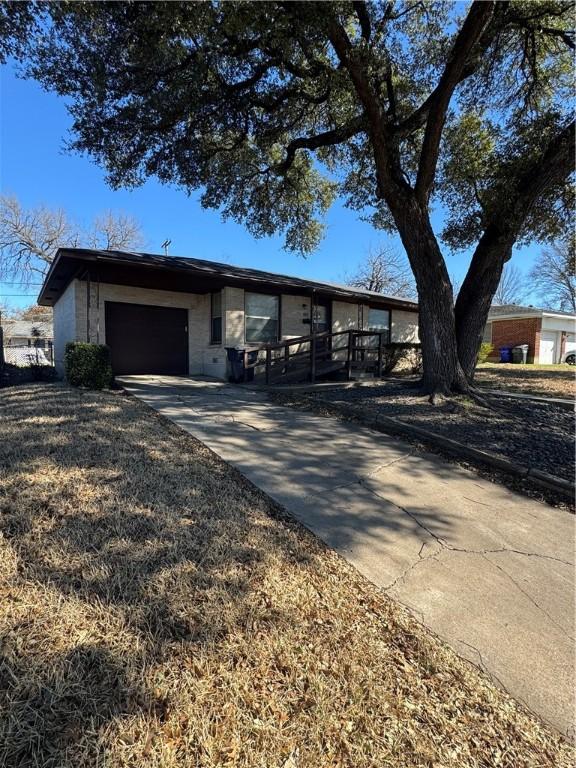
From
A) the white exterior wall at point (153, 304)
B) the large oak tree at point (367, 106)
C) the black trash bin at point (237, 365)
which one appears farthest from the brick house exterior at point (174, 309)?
the large oak tree at point (367, 106)

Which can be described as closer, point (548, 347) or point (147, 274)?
point (147, 274)

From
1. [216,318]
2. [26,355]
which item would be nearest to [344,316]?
[216,318]

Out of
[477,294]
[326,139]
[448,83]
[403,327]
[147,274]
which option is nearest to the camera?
[448,83]

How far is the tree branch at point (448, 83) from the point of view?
19.6 ft

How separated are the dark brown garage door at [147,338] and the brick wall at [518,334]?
66.4ft

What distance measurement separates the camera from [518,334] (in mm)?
24859

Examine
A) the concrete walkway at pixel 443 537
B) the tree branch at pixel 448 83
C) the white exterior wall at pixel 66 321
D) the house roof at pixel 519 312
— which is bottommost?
the concrete walkway at pixel 443 537

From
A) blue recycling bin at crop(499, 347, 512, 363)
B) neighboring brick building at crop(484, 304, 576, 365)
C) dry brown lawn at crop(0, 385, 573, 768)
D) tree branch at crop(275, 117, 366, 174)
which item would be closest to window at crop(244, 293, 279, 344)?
tree branch at crop(275, 117, 366, 174)

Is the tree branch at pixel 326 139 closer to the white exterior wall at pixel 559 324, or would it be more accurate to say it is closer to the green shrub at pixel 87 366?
the green shrub at pixel 87 366

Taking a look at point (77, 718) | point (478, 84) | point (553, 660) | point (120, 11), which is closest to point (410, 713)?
point (553, 660)

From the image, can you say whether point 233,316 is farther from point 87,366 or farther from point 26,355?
point 26,355

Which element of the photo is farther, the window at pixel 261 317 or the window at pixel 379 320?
the window at pixel 379 320

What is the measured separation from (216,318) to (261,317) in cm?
132

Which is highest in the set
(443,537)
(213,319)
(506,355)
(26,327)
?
(26,327)
